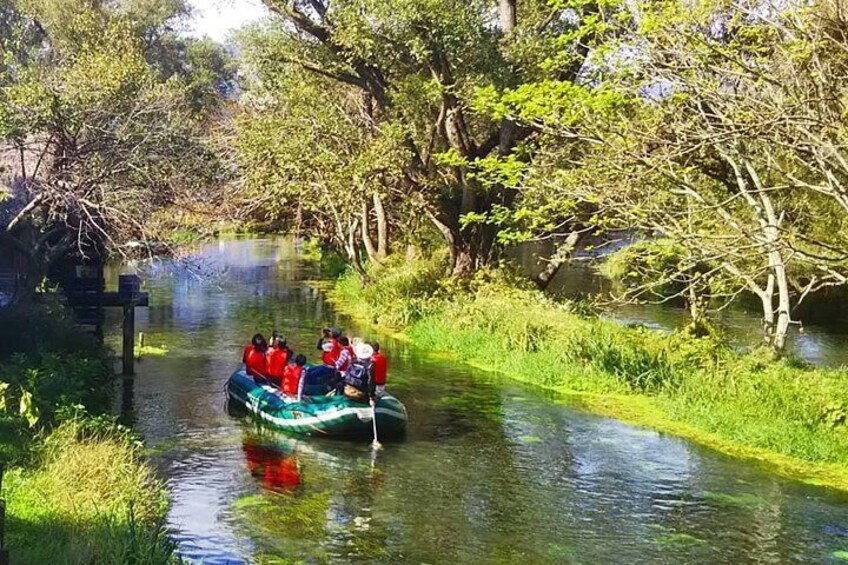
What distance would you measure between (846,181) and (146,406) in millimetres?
12887

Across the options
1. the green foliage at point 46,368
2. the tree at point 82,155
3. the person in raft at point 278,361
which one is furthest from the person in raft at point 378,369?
the green foliage at point 46,368

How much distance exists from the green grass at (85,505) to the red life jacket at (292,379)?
3576mm

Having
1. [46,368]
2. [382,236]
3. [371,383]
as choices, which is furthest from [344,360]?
[382,236]

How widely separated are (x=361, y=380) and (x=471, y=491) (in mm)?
3040

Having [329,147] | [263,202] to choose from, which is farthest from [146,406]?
[263,202]

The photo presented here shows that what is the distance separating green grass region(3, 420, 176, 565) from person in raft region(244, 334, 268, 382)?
14.7 ft

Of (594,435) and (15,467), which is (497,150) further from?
(15,467)

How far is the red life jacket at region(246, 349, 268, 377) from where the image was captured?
56.8 ft

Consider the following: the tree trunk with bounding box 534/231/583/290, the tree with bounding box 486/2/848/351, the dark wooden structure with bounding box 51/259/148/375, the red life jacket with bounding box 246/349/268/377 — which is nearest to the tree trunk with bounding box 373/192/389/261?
the tree trunk with bounding box 534/231/583/290

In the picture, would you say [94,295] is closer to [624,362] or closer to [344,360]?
[344,360]

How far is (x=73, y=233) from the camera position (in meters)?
17.0

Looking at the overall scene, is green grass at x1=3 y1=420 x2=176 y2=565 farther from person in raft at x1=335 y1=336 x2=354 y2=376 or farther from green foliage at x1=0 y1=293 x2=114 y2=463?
person in raft at x1=335 y1=336 x2=354 y2=376

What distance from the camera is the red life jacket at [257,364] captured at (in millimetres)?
17300

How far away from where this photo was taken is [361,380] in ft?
48.6
